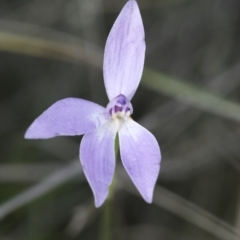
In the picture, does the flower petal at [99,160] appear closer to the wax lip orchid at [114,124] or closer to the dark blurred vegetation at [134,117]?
the wax lip orchid at [114,124]

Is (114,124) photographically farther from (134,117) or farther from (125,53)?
(134,117)

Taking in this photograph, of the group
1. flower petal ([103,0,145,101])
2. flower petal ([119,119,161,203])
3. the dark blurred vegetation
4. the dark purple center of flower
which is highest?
flower petal ([103,0,145,101])

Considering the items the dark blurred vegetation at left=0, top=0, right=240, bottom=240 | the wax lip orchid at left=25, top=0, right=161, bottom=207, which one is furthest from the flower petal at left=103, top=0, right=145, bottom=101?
the dark blurred vegetation at left=0, top=0, right=240, bottom=240

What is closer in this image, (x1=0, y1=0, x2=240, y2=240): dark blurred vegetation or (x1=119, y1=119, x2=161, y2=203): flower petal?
(x1=119, y1=119, x2=161, y2=203): flower petal

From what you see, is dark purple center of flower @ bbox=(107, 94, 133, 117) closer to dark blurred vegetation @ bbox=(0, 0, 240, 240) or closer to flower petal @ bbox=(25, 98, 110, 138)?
flower petal @ bbox=(25, 98, 110, 138)

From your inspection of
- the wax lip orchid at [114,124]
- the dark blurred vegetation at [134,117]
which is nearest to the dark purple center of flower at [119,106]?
the wax lip orchid at [114,124]

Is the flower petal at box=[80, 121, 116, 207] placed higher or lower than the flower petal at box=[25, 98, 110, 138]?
lower

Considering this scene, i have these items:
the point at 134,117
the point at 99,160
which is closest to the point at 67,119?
the point at 99,160
